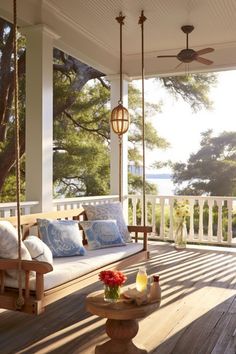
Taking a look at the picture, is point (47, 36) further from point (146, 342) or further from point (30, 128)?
point (146, 342)

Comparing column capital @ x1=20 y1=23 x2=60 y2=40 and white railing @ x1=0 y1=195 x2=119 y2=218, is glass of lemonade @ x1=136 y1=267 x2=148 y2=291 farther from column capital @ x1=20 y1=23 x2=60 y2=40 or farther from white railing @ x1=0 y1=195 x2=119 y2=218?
column capital @ x1=20 y1=23 x2=60 y2=40

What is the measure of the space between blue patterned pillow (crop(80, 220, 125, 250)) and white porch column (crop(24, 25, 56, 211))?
567mm

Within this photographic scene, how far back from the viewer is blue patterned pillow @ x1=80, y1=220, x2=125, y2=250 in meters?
4.32

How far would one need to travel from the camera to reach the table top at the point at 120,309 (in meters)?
2.39

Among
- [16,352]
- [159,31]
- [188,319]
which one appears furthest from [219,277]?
[159,31]

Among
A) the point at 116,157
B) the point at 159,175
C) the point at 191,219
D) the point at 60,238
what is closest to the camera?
the point at 60,238

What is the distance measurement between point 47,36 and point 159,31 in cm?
157

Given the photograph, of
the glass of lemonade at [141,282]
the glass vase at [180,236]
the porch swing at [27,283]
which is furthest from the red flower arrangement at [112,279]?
the glass vase at [180,236]

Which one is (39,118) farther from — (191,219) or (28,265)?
(191,219)

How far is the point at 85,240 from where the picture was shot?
4.55 metres

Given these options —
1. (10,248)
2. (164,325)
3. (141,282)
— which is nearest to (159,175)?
(164,325)

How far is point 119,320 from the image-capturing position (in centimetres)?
258

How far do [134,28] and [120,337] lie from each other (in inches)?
159

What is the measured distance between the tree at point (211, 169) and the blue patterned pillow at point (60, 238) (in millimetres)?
9970
